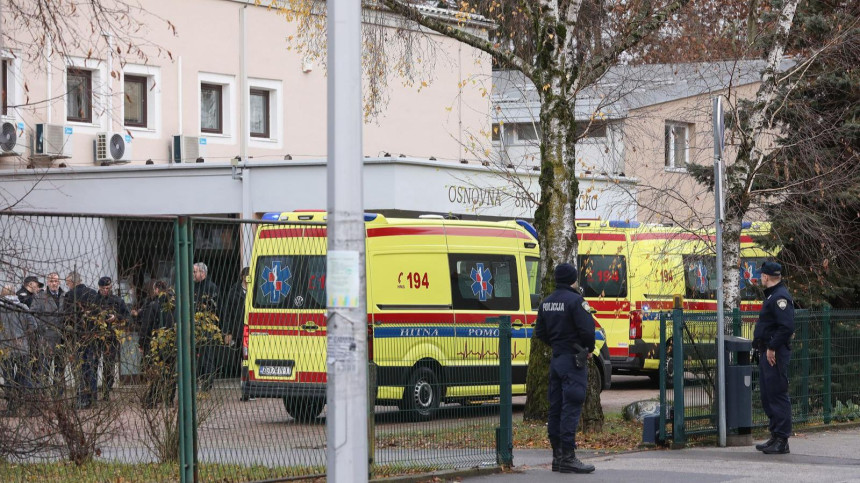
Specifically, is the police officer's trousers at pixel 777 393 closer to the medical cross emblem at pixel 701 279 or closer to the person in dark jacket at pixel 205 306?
the person in dark jacket at pixel 205 306

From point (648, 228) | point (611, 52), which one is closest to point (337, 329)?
point (611, 52)

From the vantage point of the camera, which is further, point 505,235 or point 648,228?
point 648,228

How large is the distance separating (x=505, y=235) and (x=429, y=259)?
1.74m

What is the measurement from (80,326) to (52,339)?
0.71 feet

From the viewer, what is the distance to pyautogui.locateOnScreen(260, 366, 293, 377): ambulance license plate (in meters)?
9.63

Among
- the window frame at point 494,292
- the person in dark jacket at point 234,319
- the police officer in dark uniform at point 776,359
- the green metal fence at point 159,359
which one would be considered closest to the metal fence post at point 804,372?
the police officer in dark uniform at point 776,359

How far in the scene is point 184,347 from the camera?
9133 millimetres

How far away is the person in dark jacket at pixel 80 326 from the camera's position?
28.8ft

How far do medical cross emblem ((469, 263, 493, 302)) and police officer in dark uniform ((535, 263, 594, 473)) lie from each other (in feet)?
18.7

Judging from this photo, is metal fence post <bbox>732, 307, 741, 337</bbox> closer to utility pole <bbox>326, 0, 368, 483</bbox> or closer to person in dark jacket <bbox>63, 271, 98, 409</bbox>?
person in dark jacket <bbox>63, 271, 98, 409</bbox>

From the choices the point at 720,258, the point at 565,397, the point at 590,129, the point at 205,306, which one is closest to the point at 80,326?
the point at 205,306

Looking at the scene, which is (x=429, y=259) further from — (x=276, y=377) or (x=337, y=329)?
(x=337, y=329)

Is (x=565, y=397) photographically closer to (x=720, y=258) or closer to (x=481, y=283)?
(x=720, y=258)

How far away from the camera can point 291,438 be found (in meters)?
9.62
